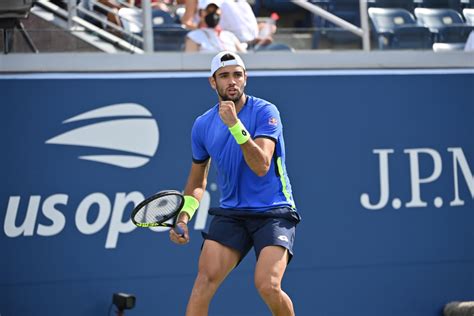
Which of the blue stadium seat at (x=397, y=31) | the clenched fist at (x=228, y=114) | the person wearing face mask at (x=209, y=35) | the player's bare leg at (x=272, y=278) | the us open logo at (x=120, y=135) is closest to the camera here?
the clenched fist at (x=228, y=114)

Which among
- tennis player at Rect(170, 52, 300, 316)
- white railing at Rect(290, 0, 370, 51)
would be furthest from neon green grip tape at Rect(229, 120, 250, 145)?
white railing at Rect(290, 0, 370, 51)

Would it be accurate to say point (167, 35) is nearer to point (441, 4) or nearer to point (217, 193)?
point (217, 193)

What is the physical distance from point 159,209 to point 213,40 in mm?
3082

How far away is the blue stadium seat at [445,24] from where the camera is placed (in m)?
9.98

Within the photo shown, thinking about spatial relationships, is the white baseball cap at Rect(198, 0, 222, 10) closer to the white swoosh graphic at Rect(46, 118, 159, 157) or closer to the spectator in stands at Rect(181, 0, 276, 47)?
the spectator in stands at Rect(181, 0, 276, 47)

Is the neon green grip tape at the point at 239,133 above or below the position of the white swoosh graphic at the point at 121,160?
above

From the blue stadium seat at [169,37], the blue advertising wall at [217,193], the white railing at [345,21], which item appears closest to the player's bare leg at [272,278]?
the blue advertising wall at [217,193]

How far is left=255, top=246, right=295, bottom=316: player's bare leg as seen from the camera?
247 inches

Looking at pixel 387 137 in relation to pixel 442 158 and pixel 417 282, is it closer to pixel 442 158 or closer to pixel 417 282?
pixel 442 158

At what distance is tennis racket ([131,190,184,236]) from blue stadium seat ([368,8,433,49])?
3.76m

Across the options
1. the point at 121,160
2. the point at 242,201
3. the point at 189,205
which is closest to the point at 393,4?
the point at 121,160

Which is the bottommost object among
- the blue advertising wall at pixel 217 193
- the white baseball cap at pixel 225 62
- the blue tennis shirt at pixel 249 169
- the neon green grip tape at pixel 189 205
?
the blue advertising wall at pixel 217 193

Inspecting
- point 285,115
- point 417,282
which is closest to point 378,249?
point 417,282

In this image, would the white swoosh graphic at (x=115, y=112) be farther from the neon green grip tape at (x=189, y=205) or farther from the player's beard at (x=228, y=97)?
the player's beard at (x=228, y=97)
